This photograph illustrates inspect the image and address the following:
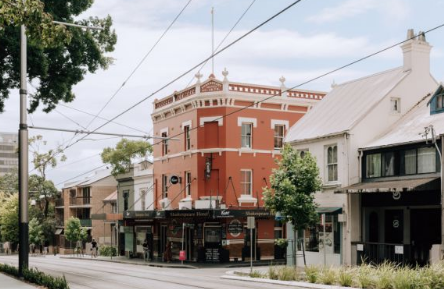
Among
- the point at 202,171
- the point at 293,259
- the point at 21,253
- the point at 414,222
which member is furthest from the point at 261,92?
the point at 21,253

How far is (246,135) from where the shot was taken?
42594 mm

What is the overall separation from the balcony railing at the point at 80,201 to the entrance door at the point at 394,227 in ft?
158

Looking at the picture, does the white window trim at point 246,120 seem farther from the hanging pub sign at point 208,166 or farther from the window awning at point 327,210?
the window awning at point 327,210

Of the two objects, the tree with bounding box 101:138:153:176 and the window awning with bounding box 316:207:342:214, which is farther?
the tree with bounding box 101:138:153:176

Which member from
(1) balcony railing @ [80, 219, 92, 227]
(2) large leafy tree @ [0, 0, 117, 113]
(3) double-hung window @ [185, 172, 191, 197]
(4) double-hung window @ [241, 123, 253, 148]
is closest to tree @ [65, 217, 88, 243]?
(1) balcony railing @ [80, 219, 92, 227]

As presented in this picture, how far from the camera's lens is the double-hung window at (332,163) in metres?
31.2

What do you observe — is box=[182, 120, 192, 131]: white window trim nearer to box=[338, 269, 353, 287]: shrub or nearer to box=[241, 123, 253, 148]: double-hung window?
box=[241, 123, 253, 148]: double-hung window

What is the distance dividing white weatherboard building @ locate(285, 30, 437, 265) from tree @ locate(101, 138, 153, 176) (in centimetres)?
2631

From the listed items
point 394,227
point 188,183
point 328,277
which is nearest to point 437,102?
point 394,227

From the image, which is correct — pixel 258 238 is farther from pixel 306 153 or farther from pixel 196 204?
pixel 306 153

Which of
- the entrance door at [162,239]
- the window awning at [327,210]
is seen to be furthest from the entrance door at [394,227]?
the entrance door at [162,239]

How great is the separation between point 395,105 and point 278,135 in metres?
13.4

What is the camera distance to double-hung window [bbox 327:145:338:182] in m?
31.2

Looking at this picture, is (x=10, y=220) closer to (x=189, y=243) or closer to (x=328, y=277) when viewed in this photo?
(x=189, y=243)
